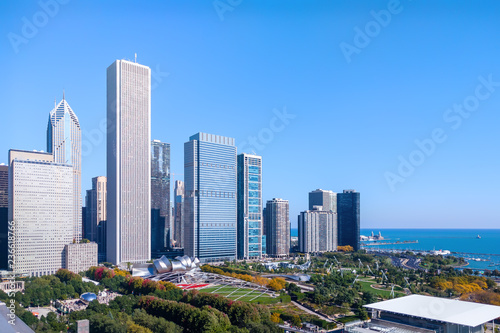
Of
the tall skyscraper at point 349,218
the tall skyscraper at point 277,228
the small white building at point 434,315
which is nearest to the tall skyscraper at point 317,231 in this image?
the tall skyscraper at point 349,218

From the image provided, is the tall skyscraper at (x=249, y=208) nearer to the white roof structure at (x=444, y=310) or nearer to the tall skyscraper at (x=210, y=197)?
the tall skyscraper at (x=210, y=197)

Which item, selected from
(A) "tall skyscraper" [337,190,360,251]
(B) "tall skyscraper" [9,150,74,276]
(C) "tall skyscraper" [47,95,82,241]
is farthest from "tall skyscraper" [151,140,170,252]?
(A) "tall skyscraper" [337,190,360,251]

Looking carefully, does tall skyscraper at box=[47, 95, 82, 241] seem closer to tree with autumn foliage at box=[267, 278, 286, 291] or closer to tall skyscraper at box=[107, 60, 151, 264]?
tall skyscraper at box=[107, 60, 151, 264]

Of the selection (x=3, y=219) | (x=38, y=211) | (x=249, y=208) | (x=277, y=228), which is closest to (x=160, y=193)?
(x=249, y=208)

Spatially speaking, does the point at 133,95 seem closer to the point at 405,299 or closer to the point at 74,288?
the point at 74,288

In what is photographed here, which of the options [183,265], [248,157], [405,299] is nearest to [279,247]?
[248,157]

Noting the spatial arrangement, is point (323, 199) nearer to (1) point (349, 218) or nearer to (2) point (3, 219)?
(1) point (349, 218)
